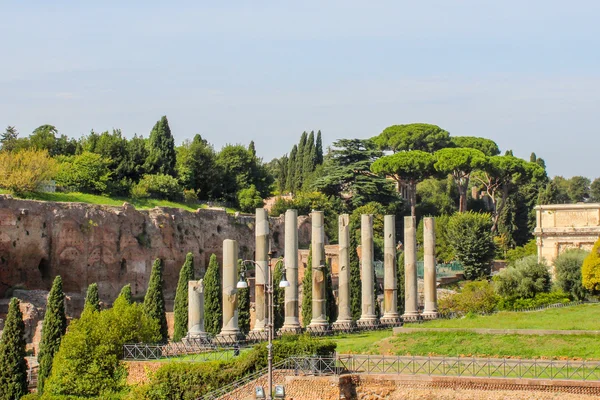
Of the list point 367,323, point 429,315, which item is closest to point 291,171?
point 429,315

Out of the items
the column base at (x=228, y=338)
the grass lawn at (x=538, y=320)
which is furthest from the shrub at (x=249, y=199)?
the column base at (x=228, y=338)

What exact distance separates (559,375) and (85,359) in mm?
15459

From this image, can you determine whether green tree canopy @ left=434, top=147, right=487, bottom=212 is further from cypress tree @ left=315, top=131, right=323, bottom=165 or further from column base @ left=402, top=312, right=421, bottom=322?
column base @ left=402, top=312, right=421, bottom=322

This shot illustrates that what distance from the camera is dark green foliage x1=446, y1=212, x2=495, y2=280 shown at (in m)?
88.8

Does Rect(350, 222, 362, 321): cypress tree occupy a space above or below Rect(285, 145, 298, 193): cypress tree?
below

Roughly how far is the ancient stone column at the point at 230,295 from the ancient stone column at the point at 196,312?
0.85m

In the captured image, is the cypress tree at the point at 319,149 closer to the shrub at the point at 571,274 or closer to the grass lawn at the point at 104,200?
the grass lawn at the point at 104,200

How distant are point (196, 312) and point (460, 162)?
55.7m

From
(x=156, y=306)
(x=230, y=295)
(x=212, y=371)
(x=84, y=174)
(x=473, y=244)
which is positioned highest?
(x=84, y=174)

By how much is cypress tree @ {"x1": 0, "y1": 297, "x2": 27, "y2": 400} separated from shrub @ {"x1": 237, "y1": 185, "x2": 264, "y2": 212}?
1952 inches

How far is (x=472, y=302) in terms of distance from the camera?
6544 cm

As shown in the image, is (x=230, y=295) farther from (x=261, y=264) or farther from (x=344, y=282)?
(x=344, y=282)

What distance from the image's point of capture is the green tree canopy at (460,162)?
106 metres

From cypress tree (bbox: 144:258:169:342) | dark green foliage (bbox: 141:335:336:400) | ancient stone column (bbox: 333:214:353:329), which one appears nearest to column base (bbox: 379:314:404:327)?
ancient stone column (bbox: 333:214:353:329)
